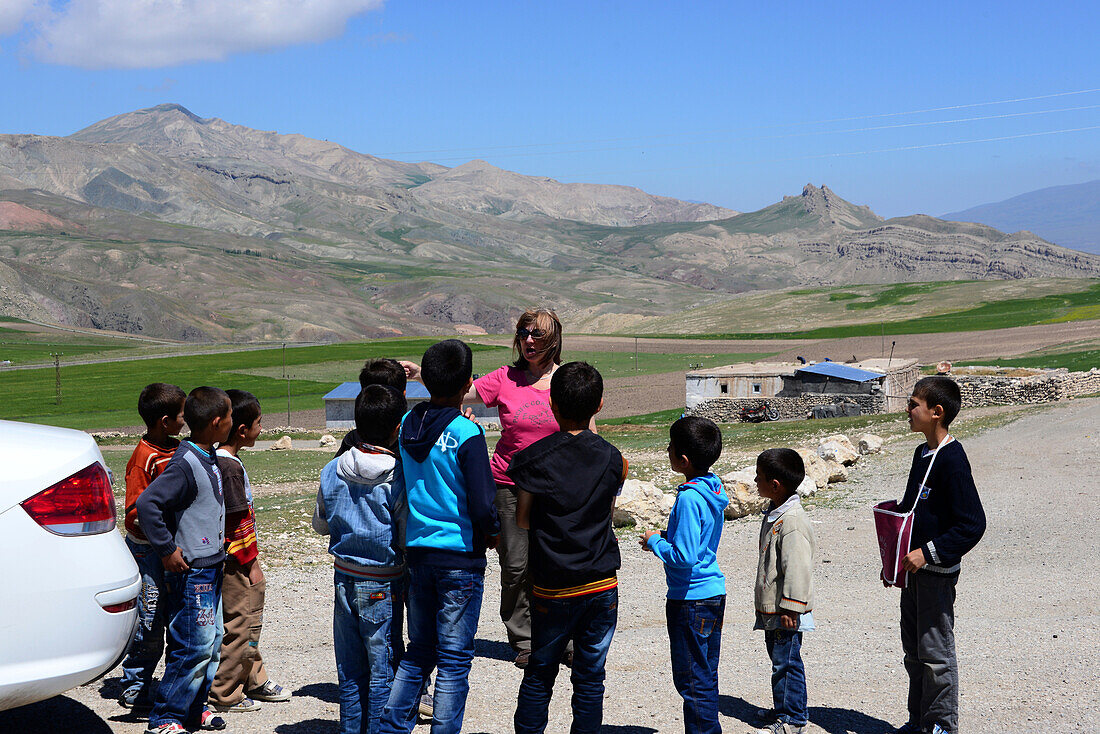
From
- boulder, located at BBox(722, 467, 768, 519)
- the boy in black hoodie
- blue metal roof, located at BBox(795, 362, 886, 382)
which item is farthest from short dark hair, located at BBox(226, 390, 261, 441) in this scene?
blue metal roof, located at BBox(795, 362, 886, 382)

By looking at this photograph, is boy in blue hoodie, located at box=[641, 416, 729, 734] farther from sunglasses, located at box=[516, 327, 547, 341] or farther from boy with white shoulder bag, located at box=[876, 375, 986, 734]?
sunglasses, located at box=[516, 327, 547, 341]

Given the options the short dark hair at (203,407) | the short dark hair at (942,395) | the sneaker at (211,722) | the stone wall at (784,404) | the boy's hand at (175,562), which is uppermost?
the short dark hair at (203,407)

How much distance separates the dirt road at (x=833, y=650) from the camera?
598 centimetres

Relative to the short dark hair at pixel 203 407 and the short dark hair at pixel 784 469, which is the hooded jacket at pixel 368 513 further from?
the short dark hair at pixel 784 469

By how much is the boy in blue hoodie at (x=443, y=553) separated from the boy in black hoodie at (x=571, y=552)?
360 mm

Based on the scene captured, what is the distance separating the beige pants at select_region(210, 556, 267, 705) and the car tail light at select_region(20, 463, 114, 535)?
142cm

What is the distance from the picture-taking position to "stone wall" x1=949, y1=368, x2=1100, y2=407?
31609 mm

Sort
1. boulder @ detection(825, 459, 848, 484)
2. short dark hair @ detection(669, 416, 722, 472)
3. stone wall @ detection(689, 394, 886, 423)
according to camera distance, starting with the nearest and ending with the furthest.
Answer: short dark hair @ detection(669, 416, 722, 472)
boulder @ detection(825, 459, 848, 484)
stone wall @ detection(689, 394, 886, 423)

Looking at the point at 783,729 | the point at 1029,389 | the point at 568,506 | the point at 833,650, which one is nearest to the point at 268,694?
the point at 568,506

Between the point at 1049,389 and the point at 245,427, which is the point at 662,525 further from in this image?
the point at 1049,389

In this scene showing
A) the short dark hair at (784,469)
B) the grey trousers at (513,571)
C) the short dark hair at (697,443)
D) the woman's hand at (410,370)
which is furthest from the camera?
the grey trousers at (513,571)

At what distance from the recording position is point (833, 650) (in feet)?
24.5

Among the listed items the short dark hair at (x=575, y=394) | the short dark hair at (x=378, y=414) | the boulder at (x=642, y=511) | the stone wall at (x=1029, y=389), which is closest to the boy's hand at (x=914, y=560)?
the short dark hair at (x=575, y=394)

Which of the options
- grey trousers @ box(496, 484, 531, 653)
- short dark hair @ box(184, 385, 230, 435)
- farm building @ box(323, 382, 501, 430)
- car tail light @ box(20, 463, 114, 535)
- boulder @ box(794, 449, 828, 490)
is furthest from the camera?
farm building @ box(323, 382, 501, 430)
